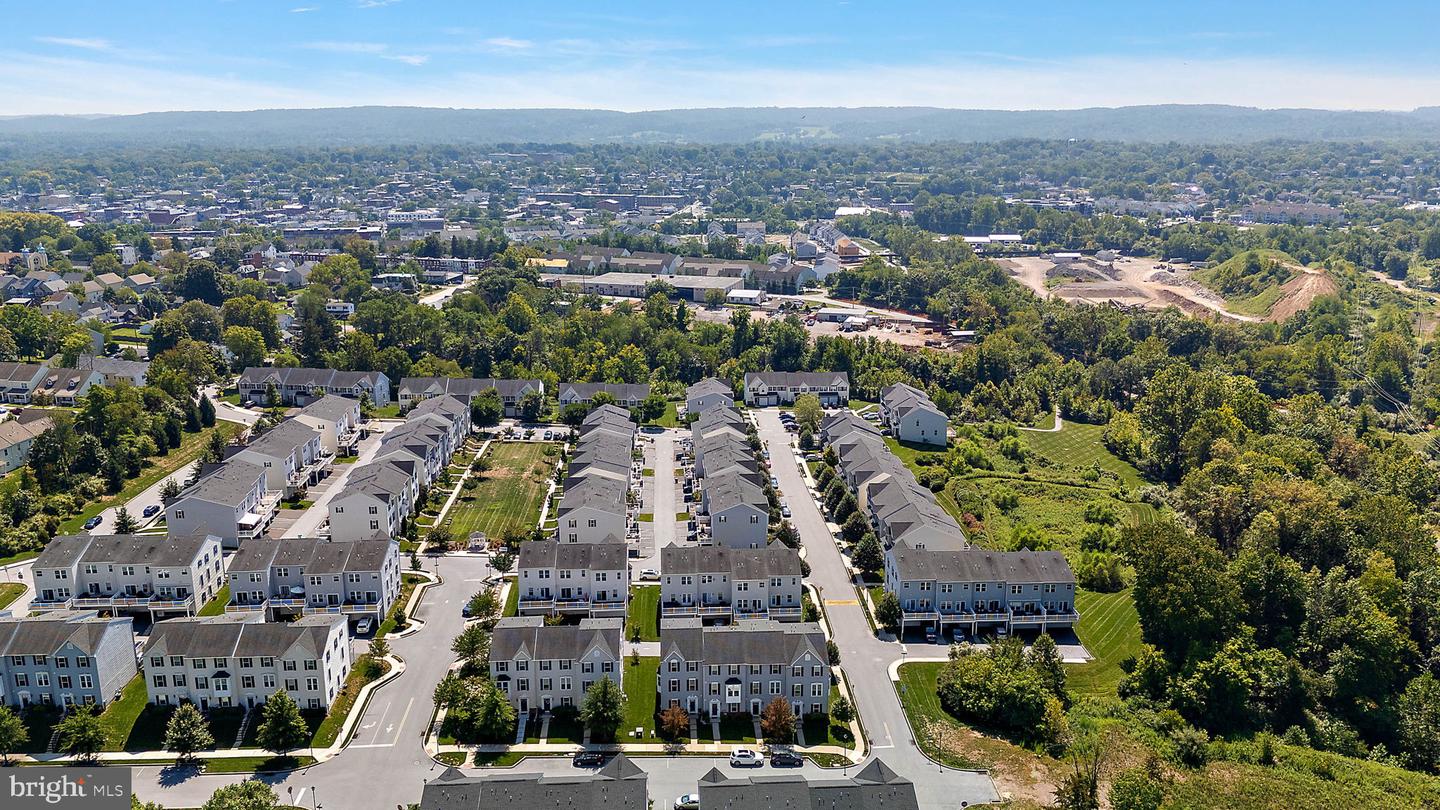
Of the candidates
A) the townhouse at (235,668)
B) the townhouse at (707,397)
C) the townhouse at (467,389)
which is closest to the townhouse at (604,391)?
the townhouse at (467,389)

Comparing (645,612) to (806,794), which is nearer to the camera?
(806,794)

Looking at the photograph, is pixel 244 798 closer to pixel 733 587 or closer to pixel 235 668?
pixel 235 668

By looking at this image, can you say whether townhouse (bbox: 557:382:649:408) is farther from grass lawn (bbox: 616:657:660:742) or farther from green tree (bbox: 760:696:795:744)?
green tree (bbox: 760:696:795:744)

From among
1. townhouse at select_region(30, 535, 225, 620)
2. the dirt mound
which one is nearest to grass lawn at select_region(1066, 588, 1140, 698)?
townhouse at select_region(30, 535, 225, 620)

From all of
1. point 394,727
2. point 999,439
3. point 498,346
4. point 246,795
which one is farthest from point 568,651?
point 498,346

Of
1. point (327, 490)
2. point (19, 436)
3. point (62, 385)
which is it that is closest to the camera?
point (327, 490)

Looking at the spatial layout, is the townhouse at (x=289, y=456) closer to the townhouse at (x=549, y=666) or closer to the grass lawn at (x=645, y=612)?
the grass lawn at (x=645, y=612)

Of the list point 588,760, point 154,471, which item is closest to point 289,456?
point 154,471
